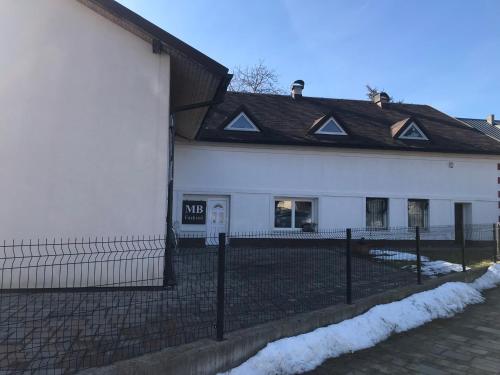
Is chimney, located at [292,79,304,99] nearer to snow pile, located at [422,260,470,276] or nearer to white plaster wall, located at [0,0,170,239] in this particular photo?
snow pile, located at [422,260,470,276]

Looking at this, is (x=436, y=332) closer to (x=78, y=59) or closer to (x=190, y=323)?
(x=190, y=323)

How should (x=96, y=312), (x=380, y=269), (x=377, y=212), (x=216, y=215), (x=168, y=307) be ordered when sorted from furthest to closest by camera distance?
(x=377, y=212) < (x=216, y=215) < (x=380, y=269) < (x=168, y=307) < (x=96, y=312)

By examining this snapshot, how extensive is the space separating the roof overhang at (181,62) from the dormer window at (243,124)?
7.60 meters

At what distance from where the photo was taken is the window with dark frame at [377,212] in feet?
61.7

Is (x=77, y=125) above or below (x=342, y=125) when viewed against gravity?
below

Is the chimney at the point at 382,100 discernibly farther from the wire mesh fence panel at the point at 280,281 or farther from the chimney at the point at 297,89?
the wire mesh fence panel at the point at 280,281

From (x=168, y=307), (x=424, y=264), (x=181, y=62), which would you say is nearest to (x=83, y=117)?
(x=181, y=62)

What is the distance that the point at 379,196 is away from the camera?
18.6 metres

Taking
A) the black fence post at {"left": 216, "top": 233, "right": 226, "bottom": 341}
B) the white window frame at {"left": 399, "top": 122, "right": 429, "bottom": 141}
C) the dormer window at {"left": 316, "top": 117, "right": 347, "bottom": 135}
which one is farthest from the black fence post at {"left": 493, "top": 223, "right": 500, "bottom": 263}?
the black fence post at {"left": 216, "top": 233, "right": 226, "bottom": 341}

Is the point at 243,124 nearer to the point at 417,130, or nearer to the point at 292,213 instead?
the point at 292,213

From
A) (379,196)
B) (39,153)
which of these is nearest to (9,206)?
(39,153)

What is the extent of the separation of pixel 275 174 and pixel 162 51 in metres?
9.90

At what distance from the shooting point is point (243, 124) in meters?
18.3

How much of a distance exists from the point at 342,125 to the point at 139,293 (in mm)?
13930
